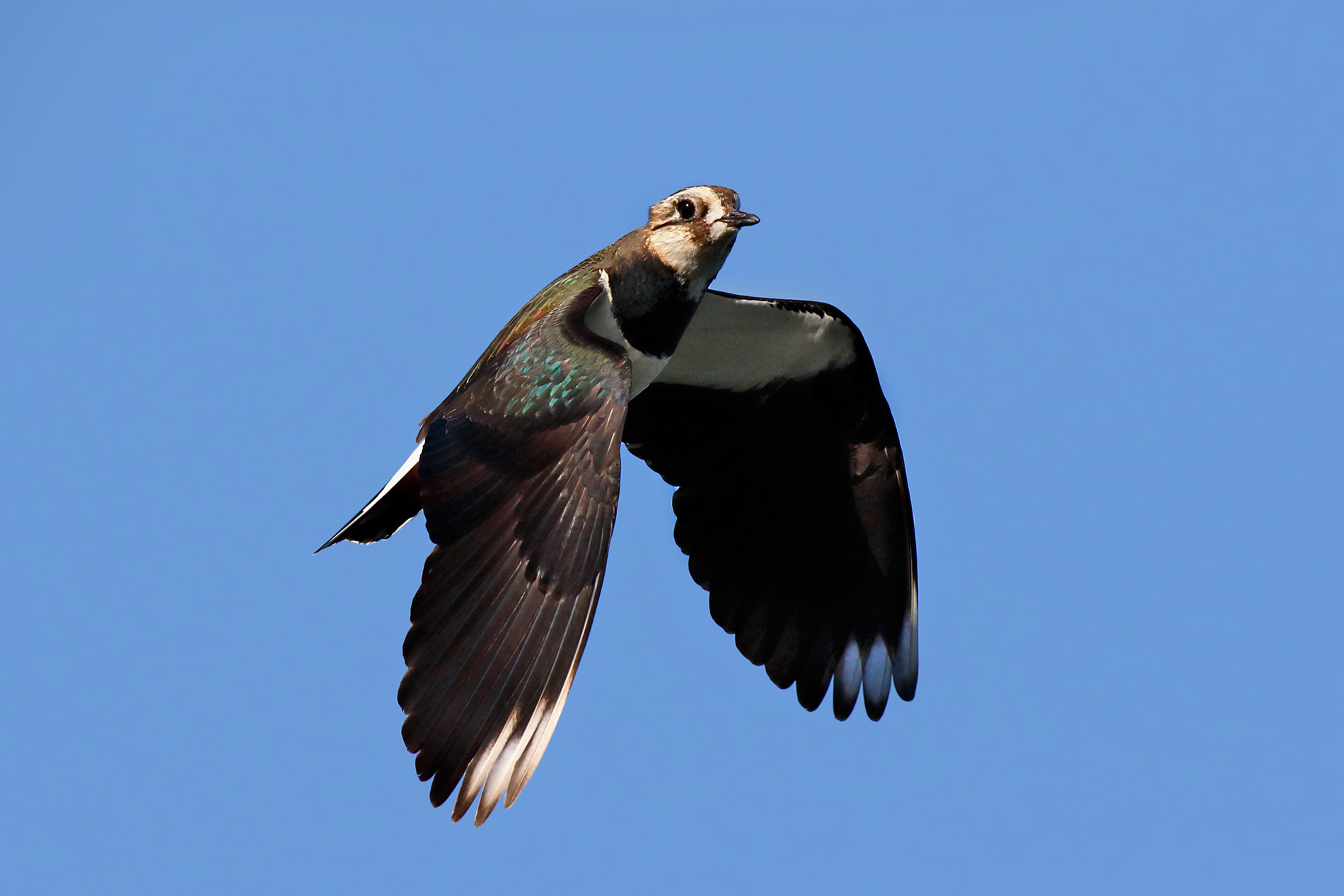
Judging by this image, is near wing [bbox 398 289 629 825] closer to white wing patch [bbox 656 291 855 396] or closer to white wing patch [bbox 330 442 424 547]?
white wing patch [bbox 330 442 424 547]

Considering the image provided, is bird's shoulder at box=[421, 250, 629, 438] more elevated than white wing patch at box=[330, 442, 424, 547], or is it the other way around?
bird's shoulder at box=[421, 250, 629, 438]

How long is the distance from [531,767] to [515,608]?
611 mm

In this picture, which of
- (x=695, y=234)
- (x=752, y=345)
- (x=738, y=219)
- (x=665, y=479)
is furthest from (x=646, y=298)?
(x=665, y=479)

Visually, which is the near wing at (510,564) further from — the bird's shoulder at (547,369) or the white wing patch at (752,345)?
the white wing patch at (752,345)

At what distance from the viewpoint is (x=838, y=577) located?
9.20 m

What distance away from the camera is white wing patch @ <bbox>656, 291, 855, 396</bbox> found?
28.8 ft

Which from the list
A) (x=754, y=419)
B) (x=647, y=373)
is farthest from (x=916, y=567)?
(x=647, y=373)

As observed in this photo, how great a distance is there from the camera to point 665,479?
916 centimetres

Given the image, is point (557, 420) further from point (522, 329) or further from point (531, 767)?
point (531, 767)

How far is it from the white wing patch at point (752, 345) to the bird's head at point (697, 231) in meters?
0.72

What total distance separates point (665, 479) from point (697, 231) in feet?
5.85

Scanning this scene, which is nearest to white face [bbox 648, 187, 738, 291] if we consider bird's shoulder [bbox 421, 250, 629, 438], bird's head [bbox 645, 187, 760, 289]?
bird's head [bbox 645, 187, 760, 289]

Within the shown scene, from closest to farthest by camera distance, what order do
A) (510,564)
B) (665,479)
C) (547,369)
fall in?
(510,564)
(547,369)
(665,479)

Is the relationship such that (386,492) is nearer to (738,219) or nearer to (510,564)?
(510,564)
